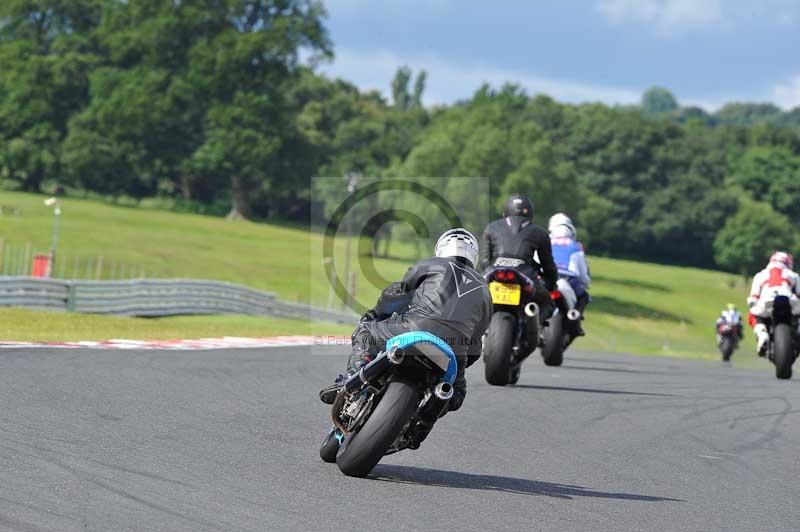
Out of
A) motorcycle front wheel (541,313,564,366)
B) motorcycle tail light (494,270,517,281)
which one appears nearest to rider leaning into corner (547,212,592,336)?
motorcycle front wheel (541,313,564,366)

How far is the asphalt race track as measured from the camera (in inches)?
248

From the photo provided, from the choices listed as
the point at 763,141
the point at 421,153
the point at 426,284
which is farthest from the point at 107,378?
the point at 763,141

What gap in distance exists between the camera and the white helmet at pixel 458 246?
26.2 ft

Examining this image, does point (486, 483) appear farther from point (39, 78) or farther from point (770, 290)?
point (39, 78)

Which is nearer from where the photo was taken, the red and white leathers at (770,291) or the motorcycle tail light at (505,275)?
the motorcycle tail light at (505,275)

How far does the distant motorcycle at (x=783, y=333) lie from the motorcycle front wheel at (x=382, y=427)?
39.1ft

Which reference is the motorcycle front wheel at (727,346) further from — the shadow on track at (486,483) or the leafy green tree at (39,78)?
the leafy green tree at (39,78)

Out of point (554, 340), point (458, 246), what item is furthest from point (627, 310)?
point (458, 246)

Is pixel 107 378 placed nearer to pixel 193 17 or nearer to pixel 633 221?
pixel 193 17

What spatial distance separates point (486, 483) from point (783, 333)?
11.4 meters

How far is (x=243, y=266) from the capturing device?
6750 cm

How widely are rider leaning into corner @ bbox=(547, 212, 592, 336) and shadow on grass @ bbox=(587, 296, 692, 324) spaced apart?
185 feet

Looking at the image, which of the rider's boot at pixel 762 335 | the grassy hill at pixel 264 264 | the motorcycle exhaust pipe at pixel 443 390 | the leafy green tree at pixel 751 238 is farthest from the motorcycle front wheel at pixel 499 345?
the leafy green tree at pixel 751 238

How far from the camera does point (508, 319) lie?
13.3 m
